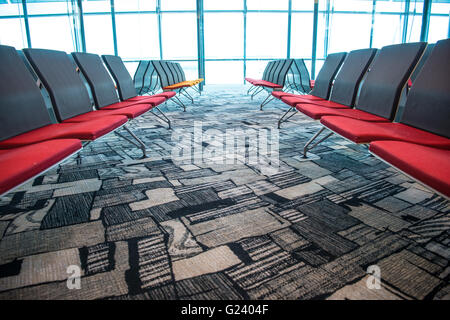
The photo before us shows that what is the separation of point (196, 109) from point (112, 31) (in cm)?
509

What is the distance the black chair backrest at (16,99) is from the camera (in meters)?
1.50

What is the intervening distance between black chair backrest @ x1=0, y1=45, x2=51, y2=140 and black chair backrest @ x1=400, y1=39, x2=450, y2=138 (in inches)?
86.9

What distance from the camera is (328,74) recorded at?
2979 mm

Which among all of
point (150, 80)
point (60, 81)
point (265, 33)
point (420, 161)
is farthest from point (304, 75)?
point (265, 33)

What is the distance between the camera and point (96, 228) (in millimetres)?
1334

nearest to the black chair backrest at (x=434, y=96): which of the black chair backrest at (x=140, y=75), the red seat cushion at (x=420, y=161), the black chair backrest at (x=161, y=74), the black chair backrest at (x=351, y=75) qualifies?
the red seat cushion at (x=420, y=161)

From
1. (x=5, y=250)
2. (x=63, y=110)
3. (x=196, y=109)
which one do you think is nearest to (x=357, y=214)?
(x=5, y=250)

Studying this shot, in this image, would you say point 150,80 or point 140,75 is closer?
point 140,75

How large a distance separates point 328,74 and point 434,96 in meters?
1.58

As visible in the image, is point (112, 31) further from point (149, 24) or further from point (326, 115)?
point (326, 115)

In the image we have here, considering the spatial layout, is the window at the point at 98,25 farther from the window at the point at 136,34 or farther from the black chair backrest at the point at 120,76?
the black chair backrest at the point at 120,76

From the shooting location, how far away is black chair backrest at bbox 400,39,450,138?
1442mm

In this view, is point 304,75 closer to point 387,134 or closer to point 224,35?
point 387,134

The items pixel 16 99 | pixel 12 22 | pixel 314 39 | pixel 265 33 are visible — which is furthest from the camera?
pixel 265 33
